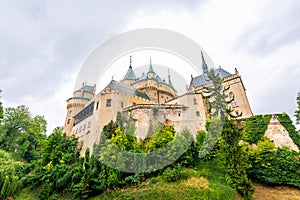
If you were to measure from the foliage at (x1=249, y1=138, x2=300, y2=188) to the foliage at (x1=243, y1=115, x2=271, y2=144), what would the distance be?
3.62 m

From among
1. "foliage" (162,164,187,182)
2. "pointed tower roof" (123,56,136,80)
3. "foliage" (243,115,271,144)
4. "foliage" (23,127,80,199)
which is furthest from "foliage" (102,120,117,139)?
"pointed tower roof" (123,56,136,80)

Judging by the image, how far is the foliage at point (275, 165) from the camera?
17156 mm

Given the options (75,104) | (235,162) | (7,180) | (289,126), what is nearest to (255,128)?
(289,126)

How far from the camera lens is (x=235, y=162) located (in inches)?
631

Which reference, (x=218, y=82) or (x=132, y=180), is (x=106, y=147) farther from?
(x=218, y=82)

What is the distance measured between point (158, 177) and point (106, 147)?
6652mm

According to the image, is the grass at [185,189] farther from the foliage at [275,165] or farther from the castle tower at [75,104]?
the castle tower at [75,104]

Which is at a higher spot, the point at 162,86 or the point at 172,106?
the point at 162,86

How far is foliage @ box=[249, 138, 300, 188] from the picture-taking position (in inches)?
675

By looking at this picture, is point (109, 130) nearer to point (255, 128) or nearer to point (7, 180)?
point (7, 180)

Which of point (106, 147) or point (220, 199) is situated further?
point (106, 147)

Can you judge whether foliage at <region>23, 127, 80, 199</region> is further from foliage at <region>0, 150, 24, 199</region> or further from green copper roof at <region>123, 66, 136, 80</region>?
green copper roof at <region>123, 66, 136, 80</region>

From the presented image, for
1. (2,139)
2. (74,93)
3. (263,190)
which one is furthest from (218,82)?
(2,139)

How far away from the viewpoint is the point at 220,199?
14.5 meters
